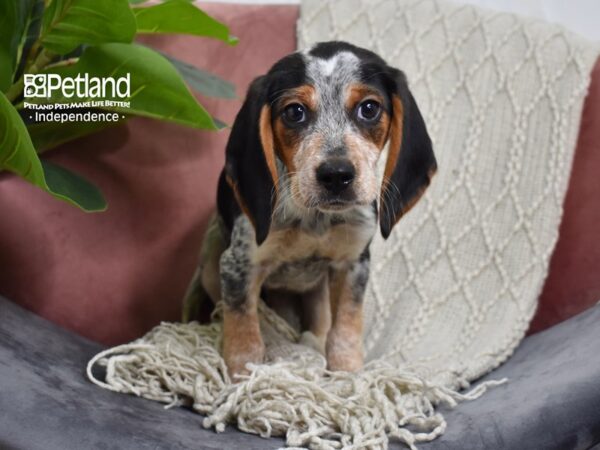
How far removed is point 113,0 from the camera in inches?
65.2

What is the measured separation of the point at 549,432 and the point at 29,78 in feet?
4.78

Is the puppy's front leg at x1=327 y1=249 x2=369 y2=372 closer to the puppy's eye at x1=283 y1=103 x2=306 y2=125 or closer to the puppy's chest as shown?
the puppy's chest

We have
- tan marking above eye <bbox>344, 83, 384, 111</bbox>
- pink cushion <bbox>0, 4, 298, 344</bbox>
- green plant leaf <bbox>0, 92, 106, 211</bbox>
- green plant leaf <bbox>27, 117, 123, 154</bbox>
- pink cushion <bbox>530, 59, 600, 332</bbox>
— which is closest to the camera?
green plant leaf <bbox>0, 92, 106, 211</bbox>

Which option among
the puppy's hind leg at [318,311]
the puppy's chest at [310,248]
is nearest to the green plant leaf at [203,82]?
the puppy's chest at [310,248]

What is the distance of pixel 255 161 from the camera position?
1.75m

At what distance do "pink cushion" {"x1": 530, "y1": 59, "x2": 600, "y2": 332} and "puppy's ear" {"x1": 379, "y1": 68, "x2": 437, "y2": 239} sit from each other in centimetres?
72

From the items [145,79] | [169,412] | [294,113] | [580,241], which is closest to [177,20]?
[145,79]

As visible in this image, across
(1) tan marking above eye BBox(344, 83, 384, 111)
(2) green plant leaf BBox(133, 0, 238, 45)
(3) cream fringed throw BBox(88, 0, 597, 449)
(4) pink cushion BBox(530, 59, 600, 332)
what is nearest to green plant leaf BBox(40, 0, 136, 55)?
(2) green plant leaf BBox(133, 0, 238, 45)

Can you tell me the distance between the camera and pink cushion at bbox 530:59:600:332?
227 centimetres

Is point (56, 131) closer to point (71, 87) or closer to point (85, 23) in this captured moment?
point (71, 87)

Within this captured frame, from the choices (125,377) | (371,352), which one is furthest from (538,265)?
(125,377)

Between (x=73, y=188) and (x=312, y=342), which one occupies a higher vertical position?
(x=73, y=188)

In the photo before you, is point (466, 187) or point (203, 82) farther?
point (466, 187)

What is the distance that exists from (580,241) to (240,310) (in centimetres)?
107
